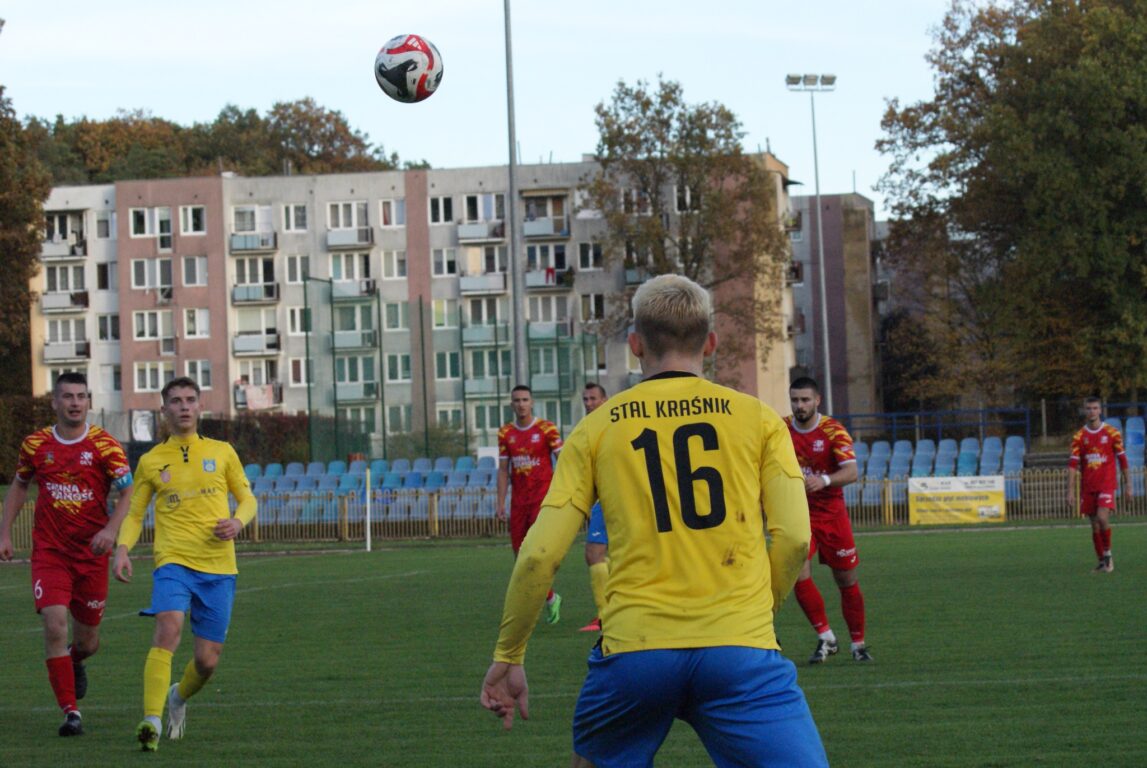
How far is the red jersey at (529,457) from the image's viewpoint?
52.3ft

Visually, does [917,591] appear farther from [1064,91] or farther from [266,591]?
[1064,91]

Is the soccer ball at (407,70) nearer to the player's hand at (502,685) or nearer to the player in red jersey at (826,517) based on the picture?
the player in red jersey at (826,517)

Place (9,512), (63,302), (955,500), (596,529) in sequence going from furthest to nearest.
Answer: (63,302)
(955,500)
(596,529)
(9,512)

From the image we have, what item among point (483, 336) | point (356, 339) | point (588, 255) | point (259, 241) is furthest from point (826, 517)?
point (259, 241)

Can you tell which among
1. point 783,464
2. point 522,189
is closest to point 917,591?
point 783,464

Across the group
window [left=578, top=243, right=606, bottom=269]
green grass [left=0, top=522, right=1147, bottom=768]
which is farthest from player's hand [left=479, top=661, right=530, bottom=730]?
window [left=578, top=243, right=606, bottom=269]

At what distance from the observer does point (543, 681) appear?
1109 centimetres

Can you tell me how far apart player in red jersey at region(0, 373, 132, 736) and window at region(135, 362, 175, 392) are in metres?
74.5

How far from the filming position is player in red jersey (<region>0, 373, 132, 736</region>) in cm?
973

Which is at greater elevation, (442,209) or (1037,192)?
(442,209)

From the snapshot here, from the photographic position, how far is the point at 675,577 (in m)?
4.25

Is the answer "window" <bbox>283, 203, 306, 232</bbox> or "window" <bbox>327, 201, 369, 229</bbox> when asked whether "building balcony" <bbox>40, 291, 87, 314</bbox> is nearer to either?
"window" <bbox>283, 203, 306, 232</bbox>

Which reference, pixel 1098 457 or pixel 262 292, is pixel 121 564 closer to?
pixel 1098 457

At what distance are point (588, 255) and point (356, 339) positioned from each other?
38750 mm
